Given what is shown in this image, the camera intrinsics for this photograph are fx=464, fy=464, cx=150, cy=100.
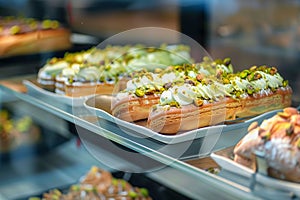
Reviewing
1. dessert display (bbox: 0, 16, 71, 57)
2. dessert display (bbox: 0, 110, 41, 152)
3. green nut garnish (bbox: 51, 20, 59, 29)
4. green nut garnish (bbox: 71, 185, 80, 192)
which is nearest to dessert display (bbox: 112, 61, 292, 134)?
green nut garnish (bbox: 71, 185, 80, 192)

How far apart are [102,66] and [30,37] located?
26.8 inches

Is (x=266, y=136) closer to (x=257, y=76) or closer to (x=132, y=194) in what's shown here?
(x=257, y=76)

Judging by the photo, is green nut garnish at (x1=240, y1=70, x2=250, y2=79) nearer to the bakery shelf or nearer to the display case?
the display case

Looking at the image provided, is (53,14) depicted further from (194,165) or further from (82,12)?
(194,165)

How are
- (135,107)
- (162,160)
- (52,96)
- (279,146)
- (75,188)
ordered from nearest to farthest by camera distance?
(279,146), (162,160), (135,107), (52,96), (75,188)

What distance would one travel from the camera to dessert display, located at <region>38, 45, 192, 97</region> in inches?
45.3

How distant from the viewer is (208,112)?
34.0 inches

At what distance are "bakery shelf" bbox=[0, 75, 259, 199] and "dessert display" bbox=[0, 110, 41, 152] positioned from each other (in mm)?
511

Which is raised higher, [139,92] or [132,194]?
[139,92]

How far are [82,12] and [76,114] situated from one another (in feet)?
3.29

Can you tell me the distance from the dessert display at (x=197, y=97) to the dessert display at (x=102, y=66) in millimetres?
131

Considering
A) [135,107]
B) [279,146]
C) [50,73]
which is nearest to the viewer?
[279,146]

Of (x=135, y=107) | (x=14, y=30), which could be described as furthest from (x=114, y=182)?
Result: (x=14, y=30)

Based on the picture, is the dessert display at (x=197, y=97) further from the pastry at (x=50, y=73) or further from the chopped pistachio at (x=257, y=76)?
the pastry at (x=50, y=73)
